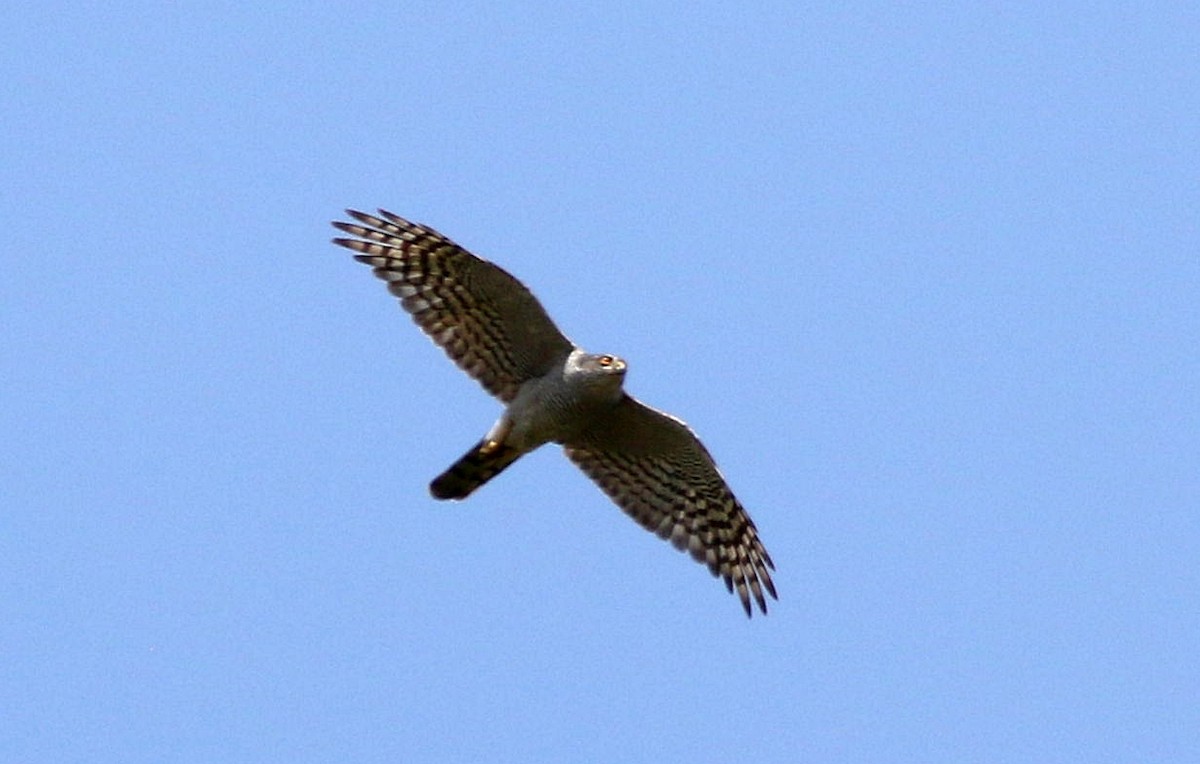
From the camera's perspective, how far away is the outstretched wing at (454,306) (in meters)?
14.8

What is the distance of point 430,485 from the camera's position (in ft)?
48.2

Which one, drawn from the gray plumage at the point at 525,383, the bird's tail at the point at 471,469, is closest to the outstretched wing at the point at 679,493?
the gray plumage at the point at 525,383

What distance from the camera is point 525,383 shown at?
588 inches

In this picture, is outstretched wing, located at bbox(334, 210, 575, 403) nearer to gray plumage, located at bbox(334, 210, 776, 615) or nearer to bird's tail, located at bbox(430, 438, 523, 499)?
gray plumage, located at bbox(334, 210, 776, 615)

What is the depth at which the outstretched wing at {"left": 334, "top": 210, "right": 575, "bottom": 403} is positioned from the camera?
14773 millimetres

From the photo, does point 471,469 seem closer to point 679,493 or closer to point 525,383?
point 525,383

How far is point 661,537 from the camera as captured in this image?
15.6m

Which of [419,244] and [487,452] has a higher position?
[419,244]

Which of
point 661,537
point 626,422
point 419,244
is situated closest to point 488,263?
point 419,244

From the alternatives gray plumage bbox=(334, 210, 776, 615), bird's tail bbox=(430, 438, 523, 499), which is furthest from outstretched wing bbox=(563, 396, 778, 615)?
bird's tail bbox=(430, 438, 523, 499)

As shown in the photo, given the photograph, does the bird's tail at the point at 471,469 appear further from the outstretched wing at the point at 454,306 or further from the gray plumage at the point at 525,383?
the outstretched wing at the point at 454,306

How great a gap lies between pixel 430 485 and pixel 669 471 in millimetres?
1931

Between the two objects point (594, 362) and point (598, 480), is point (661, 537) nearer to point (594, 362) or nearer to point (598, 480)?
point (598, 480)

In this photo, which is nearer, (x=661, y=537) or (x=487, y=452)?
(x=487, y=452)
